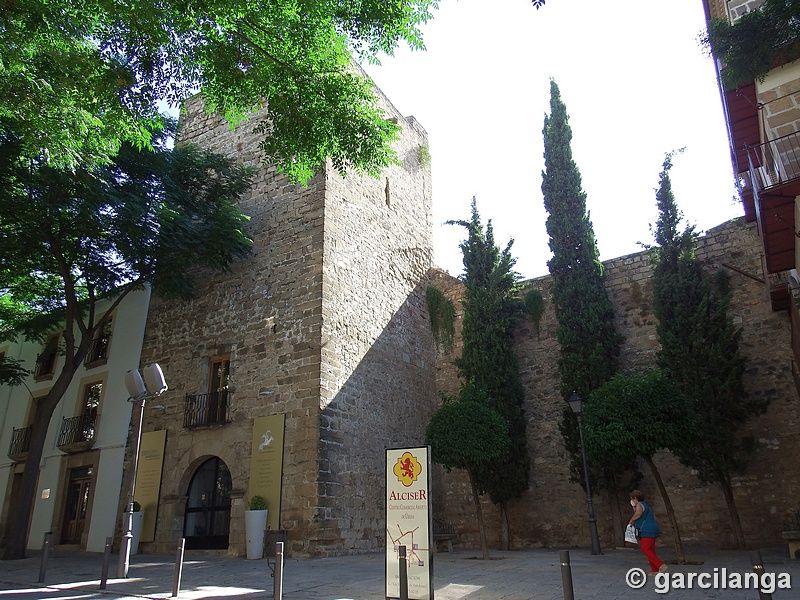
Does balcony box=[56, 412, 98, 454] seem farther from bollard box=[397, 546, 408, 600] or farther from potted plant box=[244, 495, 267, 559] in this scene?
bollard box=[397, 546, 408, 600]

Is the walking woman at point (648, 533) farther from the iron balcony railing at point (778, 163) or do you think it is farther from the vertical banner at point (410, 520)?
the iron balcony railing at point (778, 163)

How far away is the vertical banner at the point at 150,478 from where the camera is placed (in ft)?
42.1

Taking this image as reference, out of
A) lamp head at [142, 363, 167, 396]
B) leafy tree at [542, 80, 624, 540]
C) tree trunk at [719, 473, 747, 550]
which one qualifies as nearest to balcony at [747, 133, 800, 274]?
tree trunk at [719, 473, 747, 550]

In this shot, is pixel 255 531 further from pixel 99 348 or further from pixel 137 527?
pixel 99 348

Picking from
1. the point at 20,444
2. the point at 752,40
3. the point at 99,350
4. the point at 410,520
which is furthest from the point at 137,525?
the point at 752,40

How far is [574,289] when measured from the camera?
13.7 m

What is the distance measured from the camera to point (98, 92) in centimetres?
718

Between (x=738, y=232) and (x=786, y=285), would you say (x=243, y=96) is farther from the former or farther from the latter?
(x=738, y=232)

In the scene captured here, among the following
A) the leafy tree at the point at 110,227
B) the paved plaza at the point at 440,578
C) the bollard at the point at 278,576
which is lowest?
the paved plaza at the point at 440,578

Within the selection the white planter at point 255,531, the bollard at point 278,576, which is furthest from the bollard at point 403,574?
the white planter at point 255,531

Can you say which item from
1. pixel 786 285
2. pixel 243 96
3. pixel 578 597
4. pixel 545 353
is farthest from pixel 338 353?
pixel 786 285

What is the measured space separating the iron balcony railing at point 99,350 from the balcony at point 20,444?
9.21 ft

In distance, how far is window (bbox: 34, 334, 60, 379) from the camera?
18.0 meters

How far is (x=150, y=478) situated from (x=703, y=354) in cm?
1190
